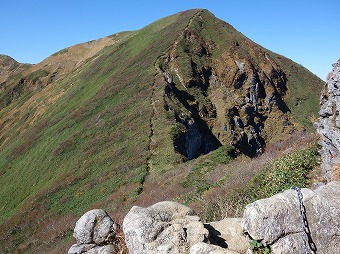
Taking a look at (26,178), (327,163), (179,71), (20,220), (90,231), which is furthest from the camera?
(179,71)

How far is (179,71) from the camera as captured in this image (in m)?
79.0

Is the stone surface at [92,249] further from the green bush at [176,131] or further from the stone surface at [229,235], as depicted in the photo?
the green bush at [176,131]

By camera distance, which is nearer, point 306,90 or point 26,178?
point 26,178

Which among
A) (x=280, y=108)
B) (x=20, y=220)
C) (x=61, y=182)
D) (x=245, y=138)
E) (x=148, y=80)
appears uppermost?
(x=148, y=80)

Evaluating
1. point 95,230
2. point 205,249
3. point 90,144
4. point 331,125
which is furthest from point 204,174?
point 90,144

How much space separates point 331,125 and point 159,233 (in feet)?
36.2

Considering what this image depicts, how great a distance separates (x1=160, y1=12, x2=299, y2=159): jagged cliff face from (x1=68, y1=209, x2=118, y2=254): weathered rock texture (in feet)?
155

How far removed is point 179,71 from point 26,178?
133 ft

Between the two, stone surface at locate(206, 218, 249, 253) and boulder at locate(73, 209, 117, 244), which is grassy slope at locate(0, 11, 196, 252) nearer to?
boulder at locate(73, 209, 117, 244)

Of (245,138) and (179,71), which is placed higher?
(179,71)

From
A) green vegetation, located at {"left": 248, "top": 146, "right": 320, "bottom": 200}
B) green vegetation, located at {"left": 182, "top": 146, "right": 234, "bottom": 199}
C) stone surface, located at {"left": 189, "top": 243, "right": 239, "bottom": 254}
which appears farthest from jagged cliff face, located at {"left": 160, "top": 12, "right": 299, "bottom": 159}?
stone surface, located at {"left": 189, "top": 243, "right": 239, "bottom": 254}

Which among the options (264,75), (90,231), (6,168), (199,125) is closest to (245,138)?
(199,125)

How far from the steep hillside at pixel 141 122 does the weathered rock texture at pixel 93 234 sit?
1686 cm

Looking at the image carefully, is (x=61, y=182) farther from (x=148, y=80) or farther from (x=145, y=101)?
(x=148, y=80)
